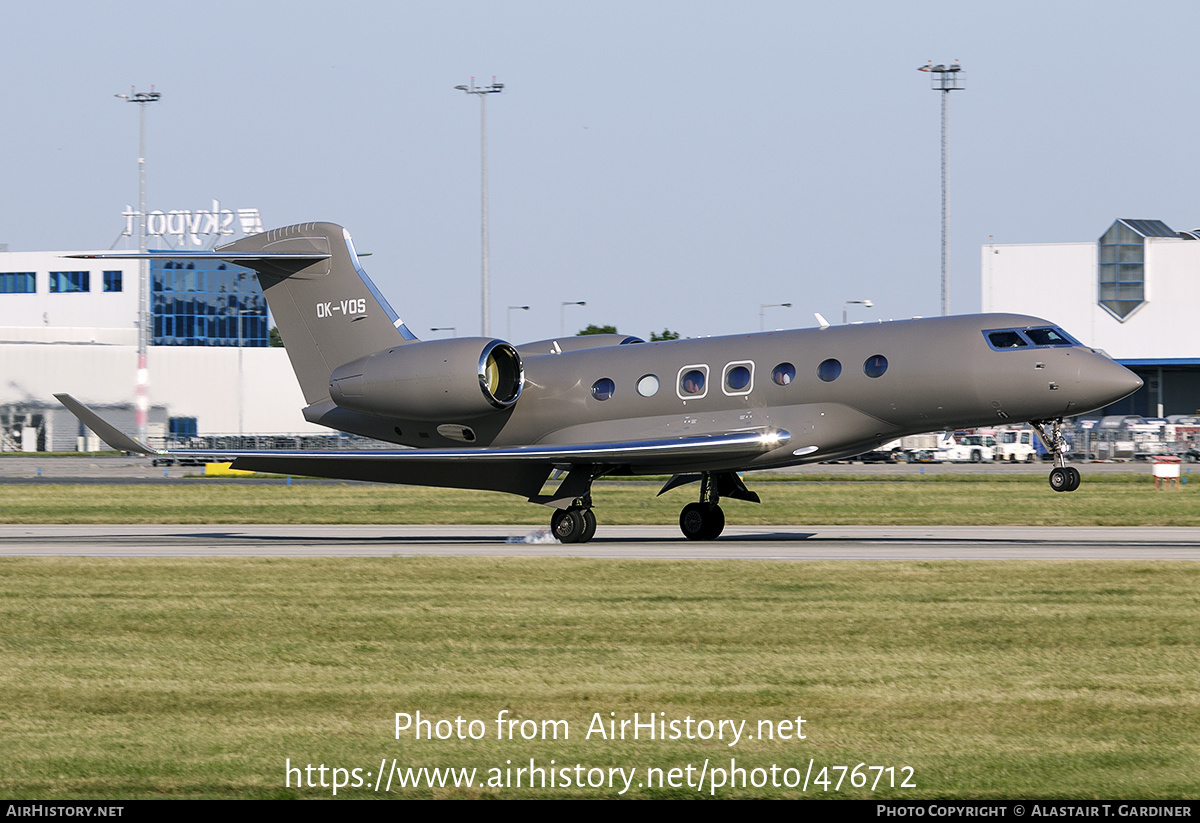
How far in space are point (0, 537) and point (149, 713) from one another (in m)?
17.8

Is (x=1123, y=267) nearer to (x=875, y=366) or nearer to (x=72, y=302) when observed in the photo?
(x=875, y=366)

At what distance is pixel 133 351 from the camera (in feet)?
275

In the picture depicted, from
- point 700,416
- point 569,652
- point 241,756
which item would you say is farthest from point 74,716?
point 700,416

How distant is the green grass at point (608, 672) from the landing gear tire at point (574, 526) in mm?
5674

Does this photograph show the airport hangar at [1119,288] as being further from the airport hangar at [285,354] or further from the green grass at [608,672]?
the green grass at [608,672]

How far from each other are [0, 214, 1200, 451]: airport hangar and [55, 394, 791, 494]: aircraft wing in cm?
5568

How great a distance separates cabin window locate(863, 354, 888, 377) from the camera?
2223cm

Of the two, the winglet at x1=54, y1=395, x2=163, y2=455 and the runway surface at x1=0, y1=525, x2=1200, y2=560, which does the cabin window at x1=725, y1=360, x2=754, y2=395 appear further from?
the winglet at x1=54, y1=395, x2=163, y2=455

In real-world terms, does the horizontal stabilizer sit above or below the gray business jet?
above

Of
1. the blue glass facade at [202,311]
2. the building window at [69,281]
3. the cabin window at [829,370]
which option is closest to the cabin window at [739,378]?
the cabin window at [829,370]

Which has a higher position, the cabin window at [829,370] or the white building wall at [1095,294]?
the white building wall at [1095,294]

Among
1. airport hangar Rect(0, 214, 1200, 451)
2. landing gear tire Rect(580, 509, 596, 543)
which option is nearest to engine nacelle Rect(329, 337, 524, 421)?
landing gear tire Rect(580, 509, 596, 543)

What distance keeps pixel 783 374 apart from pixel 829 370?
0.81m

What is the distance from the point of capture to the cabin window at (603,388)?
2461 cm
